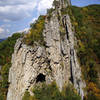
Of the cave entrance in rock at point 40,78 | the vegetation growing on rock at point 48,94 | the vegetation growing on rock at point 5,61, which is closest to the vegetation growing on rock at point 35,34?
the cave entrance in rock at point 40,78

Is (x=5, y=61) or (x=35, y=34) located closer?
(x=35, y=34)

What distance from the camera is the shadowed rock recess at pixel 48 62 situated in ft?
68.8

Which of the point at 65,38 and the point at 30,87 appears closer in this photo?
the point at 30,87

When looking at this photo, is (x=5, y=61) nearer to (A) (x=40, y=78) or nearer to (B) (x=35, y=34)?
(A) (x=40, y=78)

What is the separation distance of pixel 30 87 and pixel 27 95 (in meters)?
1.58

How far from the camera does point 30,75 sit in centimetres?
2067

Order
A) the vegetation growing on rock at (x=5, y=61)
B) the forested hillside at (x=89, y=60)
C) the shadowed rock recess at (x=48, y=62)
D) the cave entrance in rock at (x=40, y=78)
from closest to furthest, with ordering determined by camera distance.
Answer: the shadowed rock recess at (x=48, y=62)
the cave entrance in rock at (x=40, y=78)
the vegetation growing on rock at (x=5, y=61)
the forested hillside at (x=89, y=60)

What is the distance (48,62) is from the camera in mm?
23156

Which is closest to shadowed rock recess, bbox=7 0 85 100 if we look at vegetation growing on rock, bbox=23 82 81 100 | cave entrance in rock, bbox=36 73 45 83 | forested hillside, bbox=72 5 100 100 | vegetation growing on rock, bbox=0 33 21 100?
cave entrance in rock, bbox=36 73 45 83

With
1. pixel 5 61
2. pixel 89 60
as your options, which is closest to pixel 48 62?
pixel 89 60

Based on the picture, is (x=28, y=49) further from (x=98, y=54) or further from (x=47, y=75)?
(x=98, y=54)

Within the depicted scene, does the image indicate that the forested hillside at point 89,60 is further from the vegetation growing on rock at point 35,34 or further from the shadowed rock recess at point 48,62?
the vegetation growing on rock at point 35,34

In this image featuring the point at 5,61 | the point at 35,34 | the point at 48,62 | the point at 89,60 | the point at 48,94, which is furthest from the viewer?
the point at 5,61

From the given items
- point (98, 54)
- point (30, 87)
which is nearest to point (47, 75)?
point (30, 87)
